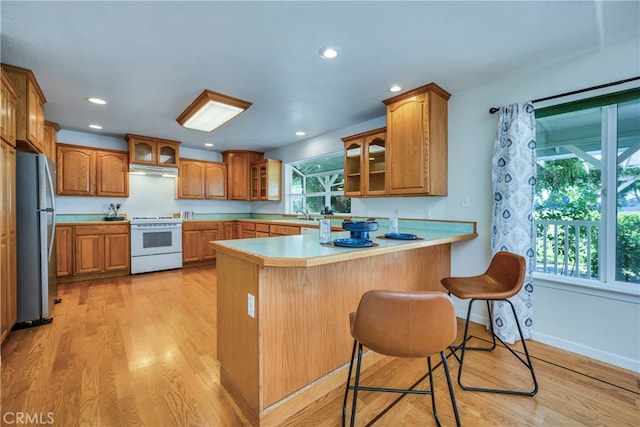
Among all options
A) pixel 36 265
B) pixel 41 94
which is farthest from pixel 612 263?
pixel 41 94

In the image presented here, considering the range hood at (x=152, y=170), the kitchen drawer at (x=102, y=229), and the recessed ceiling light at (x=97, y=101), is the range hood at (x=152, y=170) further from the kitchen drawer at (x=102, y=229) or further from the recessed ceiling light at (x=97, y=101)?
the recessed ceiling light at (x=97, y=101)

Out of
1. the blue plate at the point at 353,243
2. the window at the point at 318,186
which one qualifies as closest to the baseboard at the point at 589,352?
the blue plate at the point at 353,243

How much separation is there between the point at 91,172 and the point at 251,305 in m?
4.56

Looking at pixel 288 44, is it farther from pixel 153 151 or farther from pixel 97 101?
pixel 153 151

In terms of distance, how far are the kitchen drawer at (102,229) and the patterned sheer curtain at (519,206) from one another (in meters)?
5.17

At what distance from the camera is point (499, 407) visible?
1606 millimetres

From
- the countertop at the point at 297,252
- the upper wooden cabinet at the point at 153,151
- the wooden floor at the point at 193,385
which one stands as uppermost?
the upper wooden cabinet at the point at 153,151

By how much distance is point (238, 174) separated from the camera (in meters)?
5.84

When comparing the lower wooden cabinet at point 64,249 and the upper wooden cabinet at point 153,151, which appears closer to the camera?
the lower wooden cabinet at point 64,249

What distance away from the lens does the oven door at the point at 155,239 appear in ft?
14.7

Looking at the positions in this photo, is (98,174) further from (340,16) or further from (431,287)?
(431,287)

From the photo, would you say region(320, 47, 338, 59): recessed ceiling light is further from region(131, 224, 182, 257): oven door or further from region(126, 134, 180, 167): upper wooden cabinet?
region(131, 224, 182, 257): oven door

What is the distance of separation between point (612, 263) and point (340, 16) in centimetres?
265

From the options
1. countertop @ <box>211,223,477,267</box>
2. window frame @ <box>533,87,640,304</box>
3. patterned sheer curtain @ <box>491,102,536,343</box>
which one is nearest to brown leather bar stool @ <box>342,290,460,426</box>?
countertop @ <box>211,223,477,267</box>
